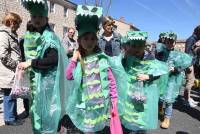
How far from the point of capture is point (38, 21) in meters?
3.44

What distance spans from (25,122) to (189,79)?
408 centimetres

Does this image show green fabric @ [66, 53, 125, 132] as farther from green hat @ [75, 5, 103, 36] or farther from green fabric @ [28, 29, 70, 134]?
green hat @ [75, 5, 103, 36]

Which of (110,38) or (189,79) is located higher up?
(110,38)

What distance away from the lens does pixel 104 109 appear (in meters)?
3.46

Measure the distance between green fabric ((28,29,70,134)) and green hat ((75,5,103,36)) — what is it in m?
0.31

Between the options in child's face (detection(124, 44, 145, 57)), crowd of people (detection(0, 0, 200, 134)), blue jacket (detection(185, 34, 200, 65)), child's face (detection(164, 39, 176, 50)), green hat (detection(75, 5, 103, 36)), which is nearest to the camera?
green hat (detection(75, 5, 103, 36))

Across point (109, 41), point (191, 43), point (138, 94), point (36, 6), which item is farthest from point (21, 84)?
point (191, 43)

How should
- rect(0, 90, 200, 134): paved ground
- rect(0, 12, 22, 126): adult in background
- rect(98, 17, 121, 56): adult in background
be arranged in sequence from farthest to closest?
rect(98, 17, 121, 56): adult in background → rect(0, 90, 200, 134): paved ground → rect(0, 12, 22, 126): adult in background

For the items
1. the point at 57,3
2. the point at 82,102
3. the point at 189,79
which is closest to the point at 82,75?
the point at 82,102

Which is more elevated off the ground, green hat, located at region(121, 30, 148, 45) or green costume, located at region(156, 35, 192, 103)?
green hat, located at region(121, 30, 148, 45)

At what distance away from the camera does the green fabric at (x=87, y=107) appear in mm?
3402

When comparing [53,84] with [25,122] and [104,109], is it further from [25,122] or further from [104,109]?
[25,122]

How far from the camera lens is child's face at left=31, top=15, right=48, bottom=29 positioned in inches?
135

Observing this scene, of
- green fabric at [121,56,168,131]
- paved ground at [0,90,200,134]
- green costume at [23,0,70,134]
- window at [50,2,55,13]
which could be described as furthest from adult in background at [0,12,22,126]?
window at [50,2,55,13]
